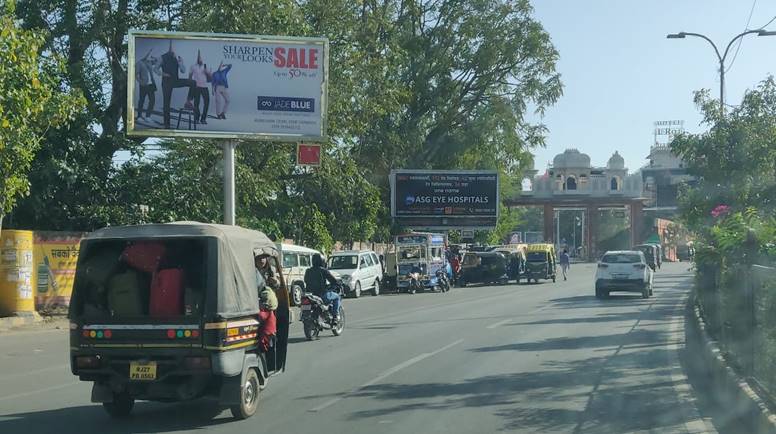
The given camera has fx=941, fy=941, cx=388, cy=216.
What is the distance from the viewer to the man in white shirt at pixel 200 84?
25.6 metres

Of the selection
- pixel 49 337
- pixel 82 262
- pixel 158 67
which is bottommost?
pixel 49 337

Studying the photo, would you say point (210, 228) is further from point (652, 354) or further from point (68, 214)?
point (68, 214)

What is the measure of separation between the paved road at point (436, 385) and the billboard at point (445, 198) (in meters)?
26.9

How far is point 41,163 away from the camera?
27.8 m

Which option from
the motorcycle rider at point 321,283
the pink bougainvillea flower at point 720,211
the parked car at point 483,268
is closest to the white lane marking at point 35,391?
the motorcycle rider at point 321,283

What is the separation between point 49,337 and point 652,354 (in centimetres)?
1295

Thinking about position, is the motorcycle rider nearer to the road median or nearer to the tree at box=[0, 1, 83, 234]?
the tree at box=[0, 1, 83, 234]

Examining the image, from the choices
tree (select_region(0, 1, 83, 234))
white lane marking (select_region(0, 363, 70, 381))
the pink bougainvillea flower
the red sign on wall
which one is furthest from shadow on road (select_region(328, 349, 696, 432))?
the red sign on wall

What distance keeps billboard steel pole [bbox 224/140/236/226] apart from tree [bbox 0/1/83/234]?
204 inches

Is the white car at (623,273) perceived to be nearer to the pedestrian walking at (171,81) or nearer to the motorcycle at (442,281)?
the motorcycle at (442,281)

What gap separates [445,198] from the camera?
49719mm

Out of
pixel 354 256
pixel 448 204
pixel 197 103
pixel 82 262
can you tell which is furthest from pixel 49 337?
pixel 448 204

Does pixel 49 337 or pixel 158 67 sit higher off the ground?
pixel 158 67

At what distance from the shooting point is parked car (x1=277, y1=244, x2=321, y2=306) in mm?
34094
